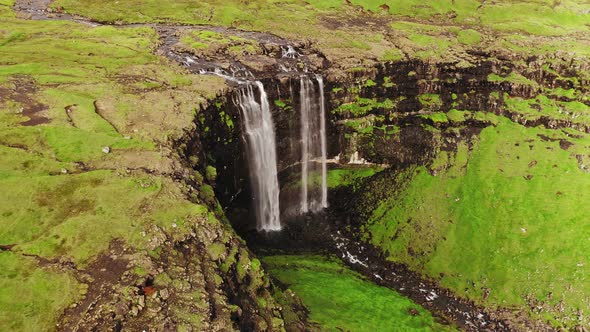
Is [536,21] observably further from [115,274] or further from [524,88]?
[115,274]

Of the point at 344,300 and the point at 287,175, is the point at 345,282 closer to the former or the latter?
the point at 344,300

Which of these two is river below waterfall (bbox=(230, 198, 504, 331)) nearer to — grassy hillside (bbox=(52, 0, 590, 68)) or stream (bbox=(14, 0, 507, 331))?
stream (bbox=(14, 0, 507, 331))

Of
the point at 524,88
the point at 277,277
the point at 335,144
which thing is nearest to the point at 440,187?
the point at 335,144

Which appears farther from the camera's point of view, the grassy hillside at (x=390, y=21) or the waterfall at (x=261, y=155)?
the grassy hillside at (x=390, y=21)

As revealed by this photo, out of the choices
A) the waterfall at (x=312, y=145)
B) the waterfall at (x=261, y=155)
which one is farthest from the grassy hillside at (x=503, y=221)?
the waterfall at (x=261, y=155)

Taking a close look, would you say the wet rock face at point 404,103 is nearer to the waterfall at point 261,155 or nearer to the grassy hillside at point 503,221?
the waterfall at point 261,155

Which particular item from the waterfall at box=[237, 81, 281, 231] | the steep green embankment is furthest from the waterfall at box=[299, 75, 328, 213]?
the steep green embankment
